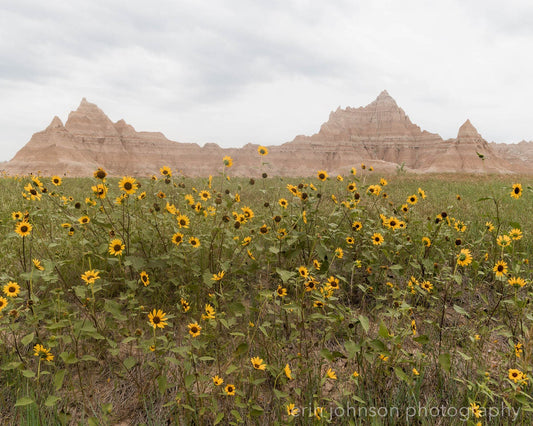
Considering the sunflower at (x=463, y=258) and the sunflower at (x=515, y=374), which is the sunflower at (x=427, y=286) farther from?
the sunflower at (x=515, y=374)

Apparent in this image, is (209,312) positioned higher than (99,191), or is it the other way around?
(99,191)

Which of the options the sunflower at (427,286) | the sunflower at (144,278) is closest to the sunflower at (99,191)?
the sunflower at (144,278)

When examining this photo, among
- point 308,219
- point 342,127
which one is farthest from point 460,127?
point 308,219

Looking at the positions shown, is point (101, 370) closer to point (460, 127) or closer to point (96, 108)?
point (460, 127)

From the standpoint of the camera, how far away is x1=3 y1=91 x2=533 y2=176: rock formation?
9400 cm

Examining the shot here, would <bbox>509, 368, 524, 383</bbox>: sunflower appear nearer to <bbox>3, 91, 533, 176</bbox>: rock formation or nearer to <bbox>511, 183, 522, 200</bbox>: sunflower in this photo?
<bbox>511, 183, 522, 200</bbox>: sunflower

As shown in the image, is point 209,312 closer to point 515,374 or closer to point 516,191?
point 515,374

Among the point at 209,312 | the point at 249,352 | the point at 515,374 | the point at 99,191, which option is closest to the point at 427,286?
the point at 515,374

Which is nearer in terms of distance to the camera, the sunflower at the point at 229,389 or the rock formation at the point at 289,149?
the sunflower at the point at 229,389

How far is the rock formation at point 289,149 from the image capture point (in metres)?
94.0

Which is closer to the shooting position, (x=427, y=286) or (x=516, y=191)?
(x=427, y=286)

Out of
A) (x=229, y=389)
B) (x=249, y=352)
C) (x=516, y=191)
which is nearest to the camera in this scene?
(x=229, y=389)

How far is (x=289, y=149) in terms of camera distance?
12419 centimetres

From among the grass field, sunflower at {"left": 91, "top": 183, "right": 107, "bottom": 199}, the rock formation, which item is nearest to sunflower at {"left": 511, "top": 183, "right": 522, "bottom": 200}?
the grass field
